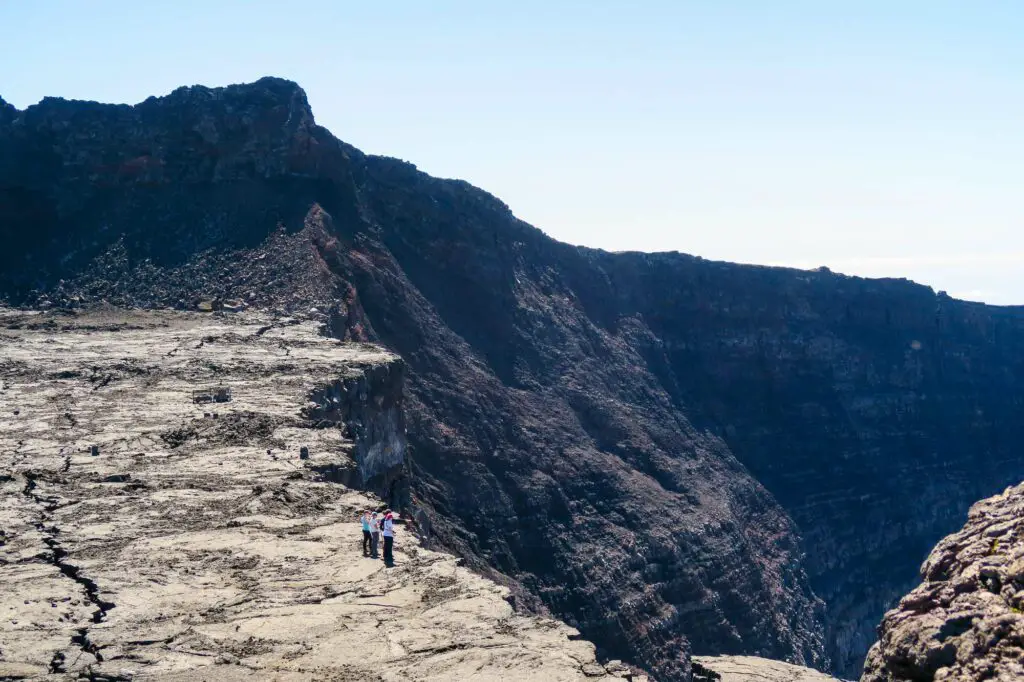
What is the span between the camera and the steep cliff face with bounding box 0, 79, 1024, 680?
36.6m

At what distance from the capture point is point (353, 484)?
18453 millimetres

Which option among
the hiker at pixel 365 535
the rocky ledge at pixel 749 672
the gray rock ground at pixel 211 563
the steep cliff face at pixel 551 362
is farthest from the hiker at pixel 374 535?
the steep cliff face at pixel 551 362

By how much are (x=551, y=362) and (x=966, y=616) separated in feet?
125

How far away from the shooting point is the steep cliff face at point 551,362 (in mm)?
36594

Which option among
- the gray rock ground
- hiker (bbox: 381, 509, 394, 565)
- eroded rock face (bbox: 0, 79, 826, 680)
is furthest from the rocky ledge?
eroded rock face (bbox: 0, 79, 826, 680)

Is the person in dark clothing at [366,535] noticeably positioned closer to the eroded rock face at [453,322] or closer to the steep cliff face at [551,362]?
the eroded rock face at [453,322]

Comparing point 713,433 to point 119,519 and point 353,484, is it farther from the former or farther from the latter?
point 119,519

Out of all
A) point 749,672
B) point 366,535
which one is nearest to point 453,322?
point 749,672

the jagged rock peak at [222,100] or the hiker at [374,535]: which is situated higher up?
the jagged rock peak at [222,100]

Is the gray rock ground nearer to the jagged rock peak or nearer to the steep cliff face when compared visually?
the steep cliff face

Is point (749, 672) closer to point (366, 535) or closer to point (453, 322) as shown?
point (366, 535)

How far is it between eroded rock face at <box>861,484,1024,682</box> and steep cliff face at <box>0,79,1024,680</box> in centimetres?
2375

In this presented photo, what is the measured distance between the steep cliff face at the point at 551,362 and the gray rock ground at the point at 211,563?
12800 millimetres

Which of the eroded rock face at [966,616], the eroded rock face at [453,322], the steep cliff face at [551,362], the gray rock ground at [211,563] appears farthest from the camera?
the steep cliff face at [551,362]
